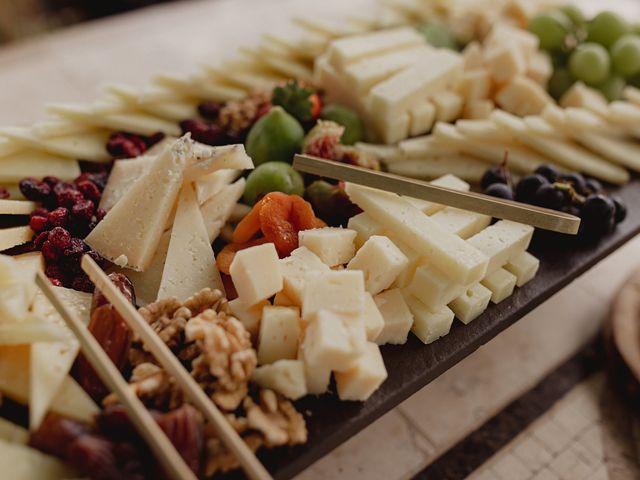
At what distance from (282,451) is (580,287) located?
4.31ft

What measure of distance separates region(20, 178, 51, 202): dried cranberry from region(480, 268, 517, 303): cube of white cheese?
3.58 feet

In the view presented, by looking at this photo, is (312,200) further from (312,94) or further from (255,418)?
(255,418)

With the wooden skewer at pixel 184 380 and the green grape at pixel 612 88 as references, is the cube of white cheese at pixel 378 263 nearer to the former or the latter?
the wooden skewer at pixel 184 380

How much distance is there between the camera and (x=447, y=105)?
192 centimetres

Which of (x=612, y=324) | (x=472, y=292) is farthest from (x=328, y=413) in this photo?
(x=612, y=324)

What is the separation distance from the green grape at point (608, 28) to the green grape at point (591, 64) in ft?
0.27

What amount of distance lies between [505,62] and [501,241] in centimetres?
90

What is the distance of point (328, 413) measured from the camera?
113cm

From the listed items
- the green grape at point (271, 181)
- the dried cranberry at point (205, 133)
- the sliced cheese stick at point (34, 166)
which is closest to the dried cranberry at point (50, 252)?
the sliced cheese stick at point (34, 166)

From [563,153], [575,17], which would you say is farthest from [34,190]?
[575,17]

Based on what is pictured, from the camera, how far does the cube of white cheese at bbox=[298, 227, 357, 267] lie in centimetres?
127

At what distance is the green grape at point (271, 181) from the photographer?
151 cm

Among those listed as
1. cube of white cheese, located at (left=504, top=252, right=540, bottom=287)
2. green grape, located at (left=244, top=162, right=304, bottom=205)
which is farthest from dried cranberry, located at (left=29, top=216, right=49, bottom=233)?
cube of white cheese, located at (left=504, top=252, right=540, bottom=287)

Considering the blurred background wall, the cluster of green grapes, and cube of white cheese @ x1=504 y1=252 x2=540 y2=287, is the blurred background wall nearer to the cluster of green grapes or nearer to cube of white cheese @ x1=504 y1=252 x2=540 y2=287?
the cluster of green grapes
